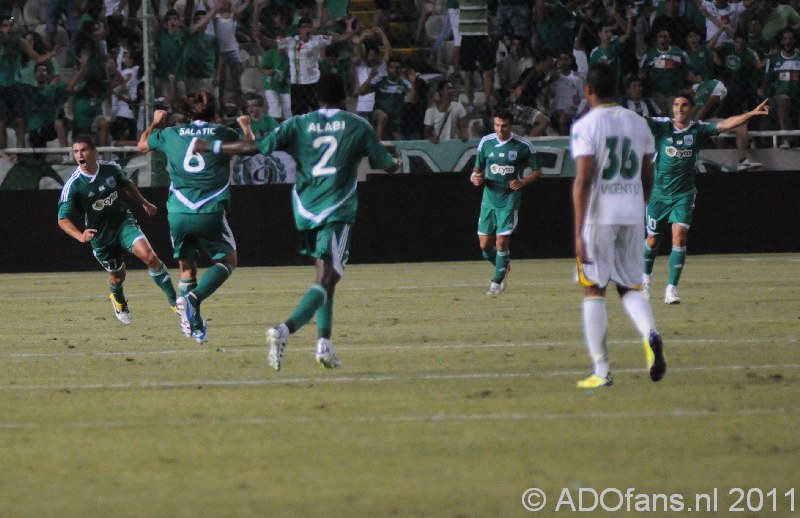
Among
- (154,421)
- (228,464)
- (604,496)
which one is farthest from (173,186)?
(604,496)

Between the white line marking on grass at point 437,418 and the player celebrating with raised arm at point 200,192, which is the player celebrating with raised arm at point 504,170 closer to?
the player celebrating with raised arm at point 200,192

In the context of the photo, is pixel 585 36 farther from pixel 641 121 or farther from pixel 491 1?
pixel 641 121

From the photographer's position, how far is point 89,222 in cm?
1356

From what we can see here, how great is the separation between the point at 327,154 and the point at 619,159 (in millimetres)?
2168

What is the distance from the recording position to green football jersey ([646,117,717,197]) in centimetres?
1538

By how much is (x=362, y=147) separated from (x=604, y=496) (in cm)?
470

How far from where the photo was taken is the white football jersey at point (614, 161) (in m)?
8.25

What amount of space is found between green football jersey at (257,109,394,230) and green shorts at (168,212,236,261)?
2337 mm

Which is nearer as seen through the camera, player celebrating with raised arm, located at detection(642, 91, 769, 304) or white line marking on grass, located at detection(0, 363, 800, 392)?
white line marking on grass, located at detection(0, 363, 800, 392)

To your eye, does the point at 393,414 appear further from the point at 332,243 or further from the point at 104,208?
the point at 104,208

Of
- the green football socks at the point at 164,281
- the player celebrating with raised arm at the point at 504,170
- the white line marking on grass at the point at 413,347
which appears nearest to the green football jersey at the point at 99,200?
the green football socks at the point at 164,281

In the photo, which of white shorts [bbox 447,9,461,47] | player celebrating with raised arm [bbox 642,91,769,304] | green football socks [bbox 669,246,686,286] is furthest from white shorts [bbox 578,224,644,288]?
white shorts [bbox 447,9,461,47]

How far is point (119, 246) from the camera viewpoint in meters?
13.7
